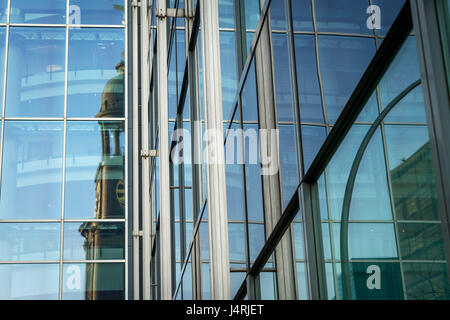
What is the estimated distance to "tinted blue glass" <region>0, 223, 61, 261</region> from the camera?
71.9ft

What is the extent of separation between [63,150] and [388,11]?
2113 cm

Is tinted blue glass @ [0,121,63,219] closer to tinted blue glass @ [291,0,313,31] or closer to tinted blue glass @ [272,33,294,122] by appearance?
tinted blue glass @ [272,33,294,122]

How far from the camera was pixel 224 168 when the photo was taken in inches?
296

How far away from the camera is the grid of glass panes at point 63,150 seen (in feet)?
72.1

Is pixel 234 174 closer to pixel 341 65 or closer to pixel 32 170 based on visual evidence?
pixel 341 65

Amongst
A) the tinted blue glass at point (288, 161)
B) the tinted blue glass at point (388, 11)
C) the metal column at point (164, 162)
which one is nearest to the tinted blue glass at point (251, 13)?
the tinted blue glass at point (288, 161)

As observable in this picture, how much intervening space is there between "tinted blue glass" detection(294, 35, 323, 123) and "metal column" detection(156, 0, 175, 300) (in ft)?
29.7

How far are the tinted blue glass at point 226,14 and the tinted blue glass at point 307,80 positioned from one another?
2.84 meters

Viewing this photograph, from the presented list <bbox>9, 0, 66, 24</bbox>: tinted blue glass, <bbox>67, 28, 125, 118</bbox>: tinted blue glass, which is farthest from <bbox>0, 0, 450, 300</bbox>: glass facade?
<bbox>9, 0, 66, 24</bbox>: tinted blue glass

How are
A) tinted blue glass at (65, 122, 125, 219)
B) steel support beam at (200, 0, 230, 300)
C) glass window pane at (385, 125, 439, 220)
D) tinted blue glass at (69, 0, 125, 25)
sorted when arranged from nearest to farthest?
glass window pane at (385, 125, 439, 220), steel support beam at (200, 0, 230, 300), tinted blue glass at (65, 122, 125, 219), tinted blue glass at (69, 0, 125, 25)

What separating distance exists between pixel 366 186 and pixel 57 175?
20556 millimetres

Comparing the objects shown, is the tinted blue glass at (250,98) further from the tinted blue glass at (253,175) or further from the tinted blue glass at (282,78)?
the tinted blue glass at (282,78)

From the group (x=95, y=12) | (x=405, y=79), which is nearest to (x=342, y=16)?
(x=405, y=79)
